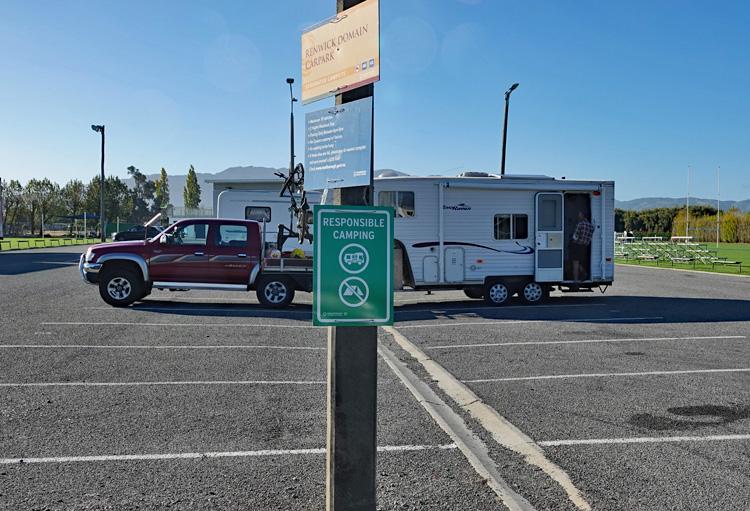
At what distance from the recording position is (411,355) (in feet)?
29.7

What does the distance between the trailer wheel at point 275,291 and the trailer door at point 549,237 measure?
5.77 m

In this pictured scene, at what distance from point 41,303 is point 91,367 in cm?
742

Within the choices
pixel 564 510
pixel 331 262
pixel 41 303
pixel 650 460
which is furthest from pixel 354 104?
pixel 41 303

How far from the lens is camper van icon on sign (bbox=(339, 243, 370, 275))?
323 cm

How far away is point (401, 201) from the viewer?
14.7 metres

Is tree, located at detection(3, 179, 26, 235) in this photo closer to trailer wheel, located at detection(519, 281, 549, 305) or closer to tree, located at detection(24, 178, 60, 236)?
tree, located at detection(24, 178, 60, 236)

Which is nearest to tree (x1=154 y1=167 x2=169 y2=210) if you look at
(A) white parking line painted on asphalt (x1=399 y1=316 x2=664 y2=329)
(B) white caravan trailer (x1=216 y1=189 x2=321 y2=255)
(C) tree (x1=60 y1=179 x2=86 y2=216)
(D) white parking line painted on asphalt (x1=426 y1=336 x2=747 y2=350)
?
(C) tree (x1=60 y1=179 x2=86 y2=216)

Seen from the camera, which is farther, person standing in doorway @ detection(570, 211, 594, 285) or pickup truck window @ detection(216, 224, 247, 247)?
person standing in doorway @ detection(570, 211, 594, 285)

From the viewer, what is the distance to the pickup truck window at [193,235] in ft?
47.8

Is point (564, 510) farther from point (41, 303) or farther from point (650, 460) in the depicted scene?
point (41, 303)

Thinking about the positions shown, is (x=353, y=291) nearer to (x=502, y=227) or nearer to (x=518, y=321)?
(x=518, y=321)

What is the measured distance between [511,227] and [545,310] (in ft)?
6.90

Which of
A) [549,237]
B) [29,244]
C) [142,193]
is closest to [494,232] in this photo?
[549,237]

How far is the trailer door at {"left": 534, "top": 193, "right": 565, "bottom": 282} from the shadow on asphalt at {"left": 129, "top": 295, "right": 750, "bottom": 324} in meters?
0.84
